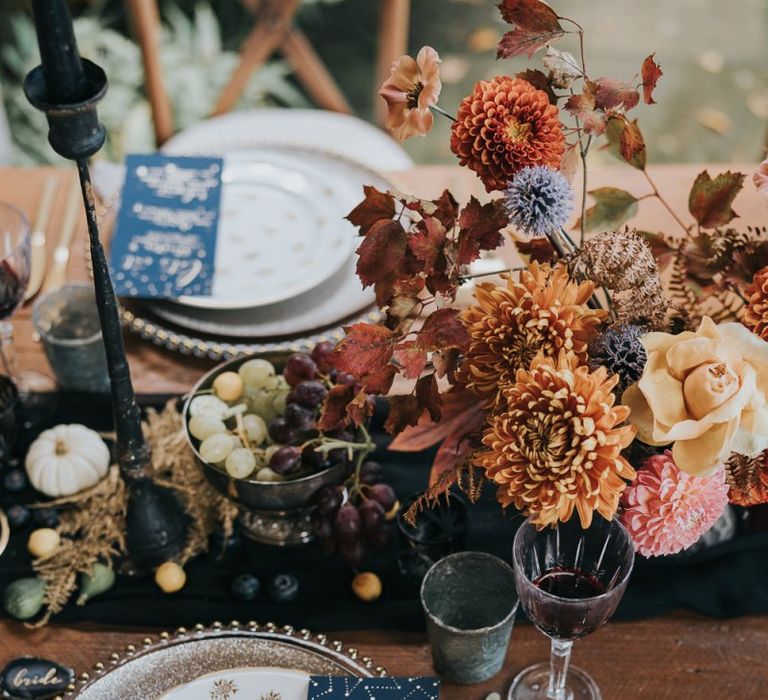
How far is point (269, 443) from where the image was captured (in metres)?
0.92

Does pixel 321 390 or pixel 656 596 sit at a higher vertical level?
pixel 321 390

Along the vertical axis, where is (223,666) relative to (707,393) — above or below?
below

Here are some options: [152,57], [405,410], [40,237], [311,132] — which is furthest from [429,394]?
[152,57]

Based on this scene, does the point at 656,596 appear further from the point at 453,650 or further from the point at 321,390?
the point at 321,390

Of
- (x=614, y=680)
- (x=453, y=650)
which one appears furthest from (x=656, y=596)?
(x=453, y=650)

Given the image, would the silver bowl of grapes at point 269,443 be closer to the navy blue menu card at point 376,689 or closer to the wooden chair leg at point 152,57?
the navy blue menu card at point 376,689

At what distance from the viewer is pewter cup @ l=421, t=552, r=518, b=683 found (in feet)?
2.67

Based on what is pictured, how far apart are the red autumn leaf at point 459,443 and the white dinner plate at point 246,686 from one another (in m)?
0.20

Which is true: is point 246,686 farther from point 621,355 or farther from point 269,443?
point 621,355

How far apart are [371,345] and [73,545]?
411 mm

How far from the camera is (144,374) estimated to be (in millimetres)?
1096

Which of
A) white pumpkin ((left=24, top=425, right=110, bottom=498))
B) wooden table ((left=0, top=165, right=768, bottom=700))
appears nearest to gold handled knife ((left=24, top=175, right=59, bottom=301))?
white pumpkin ((left=24, top=425, right=110, bottom=498))

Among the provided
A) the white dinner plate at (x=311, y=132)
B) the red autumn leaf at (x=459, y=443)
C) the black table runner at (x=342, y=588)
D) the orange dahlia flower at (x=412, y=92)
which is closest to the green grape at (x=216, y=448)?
the black table runner at (x=342, y=588)

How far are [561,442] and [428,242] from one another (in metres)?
0.18
